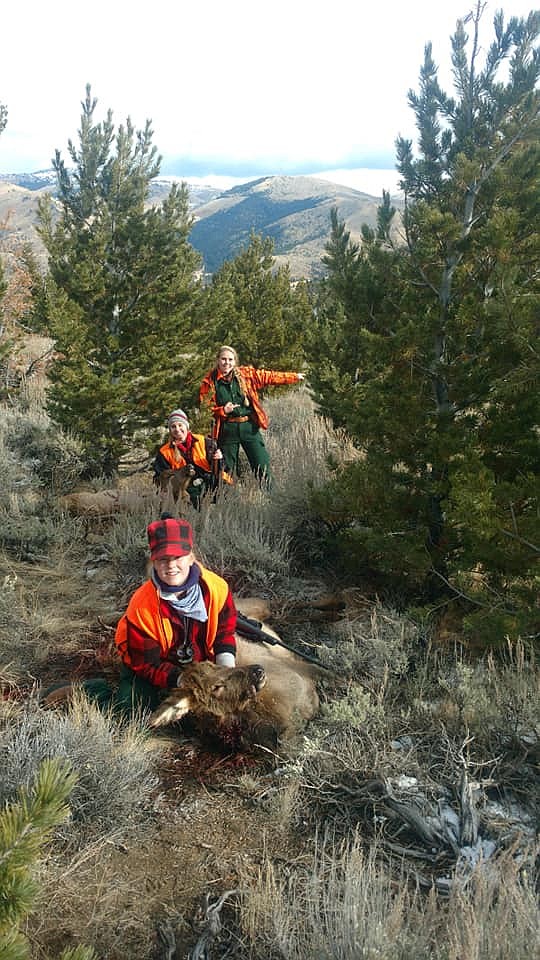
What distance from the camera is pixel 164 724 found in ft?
9.73

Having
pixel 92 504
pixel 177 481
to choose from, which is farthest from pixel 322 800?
pixel 92 504

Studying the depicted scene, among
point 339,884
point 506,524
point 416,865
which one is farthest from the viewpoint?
point 506,524

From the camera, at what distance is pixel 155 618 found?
3.11m

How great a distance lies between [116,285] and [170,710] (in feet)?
23.0

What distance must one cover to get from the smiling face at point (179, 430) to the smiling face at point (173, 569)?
10.3 ft

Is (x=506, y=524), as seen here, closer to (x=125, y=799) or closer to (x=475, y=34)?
(x=125, y=799)

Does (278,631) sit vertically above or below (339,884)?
below

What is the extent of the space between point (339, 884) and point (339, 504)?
2.61m

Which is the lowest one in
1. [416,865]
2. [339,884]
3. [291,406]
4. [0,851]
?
[291,406]

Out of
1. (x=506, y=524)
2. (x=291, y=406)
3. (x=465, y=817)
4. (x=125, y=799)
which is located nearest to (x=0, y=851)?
(x=125, y=799)

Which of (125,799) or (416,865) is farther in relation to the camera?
(125,799)

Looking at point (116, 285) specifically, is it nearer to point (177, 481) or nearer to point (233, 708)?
point (177, 481)

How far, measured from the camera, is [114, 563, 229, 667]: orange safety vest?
3.11 metres

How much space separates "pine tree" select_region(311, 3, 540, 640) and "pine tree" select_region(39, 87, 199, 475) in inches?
199
